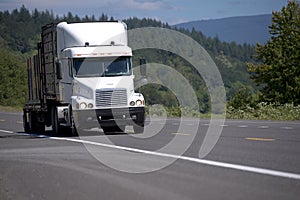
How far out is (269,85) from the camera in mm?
66000

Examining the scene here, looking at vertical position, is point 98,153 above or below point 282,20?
below

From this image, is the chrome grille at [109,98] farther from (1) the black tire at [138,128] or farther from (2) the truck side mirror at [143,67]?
(2) the truck side mirror at [143,67]

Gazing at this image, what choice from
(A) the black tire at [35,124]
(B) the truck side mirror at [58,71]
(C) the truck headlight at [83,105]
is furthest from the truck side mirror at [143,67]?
(A) the black tire at [35,124]

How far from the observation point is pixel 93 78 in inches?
887

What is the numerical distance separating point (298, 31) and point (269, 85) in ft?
22.1

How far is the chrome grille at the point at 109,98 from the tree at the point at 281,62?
141 ft

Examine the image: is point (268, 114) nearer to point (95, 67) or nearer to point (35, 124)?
point (35, 124)

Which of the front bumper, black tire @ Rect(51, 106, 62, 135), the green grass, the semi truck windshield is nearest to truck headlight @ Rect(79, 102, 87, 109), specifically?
the front bumper

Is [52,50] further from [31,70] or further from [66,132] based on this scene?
[31,70]

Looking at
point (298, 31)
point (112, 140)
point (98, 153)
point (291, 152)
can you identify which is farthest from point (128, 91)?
point (298, 31)

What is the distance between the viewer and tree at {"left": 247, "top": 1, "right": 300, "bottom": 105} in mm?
64438

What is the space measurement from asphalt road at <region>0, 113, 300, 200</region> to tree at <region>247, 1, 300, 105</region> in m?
46.8

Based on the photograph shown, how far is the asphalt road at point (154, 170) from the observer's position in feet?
31.2

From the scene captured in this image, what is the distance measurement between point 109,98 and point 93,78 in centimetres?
85
